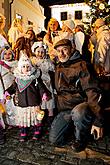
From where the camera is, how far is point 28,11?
2111 cm

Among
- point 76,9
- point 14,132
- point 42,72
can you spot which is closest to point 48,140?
point 14,132

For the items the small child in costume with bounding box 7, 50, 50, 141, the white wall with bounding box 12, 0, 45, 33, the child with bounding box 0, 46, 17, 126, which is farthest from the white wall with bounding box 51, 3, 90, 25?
the small child in costume with bounding box 7, 50, 50, 141

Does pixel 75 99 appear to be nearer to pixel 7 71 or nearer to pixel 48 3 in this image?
pixel 7 71

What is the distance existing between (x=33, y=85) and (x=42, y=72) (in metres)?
0.67

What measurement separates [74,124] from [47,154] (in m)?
0.67

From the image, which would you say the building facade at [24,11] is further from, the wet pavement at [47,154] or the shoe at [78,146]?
the shoe at [78,146]

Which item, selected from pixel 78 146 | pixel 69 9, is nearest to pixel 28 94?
pixel 78 146

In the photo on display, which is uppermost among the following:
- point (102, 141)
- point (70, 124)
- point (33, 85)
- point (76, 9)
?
point (76, 9)

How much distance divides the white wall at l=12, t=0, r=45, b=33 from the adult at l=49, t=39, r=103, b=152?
37.8 feet

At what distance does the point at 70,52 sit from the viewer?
4195 millimetres

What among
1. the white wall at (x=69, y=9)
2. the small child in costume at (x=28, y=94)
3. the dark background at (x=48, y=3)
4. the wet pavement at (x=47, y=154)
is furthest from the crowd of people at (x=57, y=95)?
the white wall at (x=69, y=9)

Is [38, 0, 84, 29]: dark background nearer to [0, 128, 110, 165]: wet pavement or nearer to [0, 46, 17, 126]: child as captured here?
[0, 46, 17, 126]: child

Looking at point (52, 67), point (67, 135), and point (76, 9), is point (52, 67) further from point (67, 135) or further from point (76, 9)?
point (76, 9)

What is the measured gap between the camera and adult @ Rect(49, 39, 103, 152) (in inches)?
149
